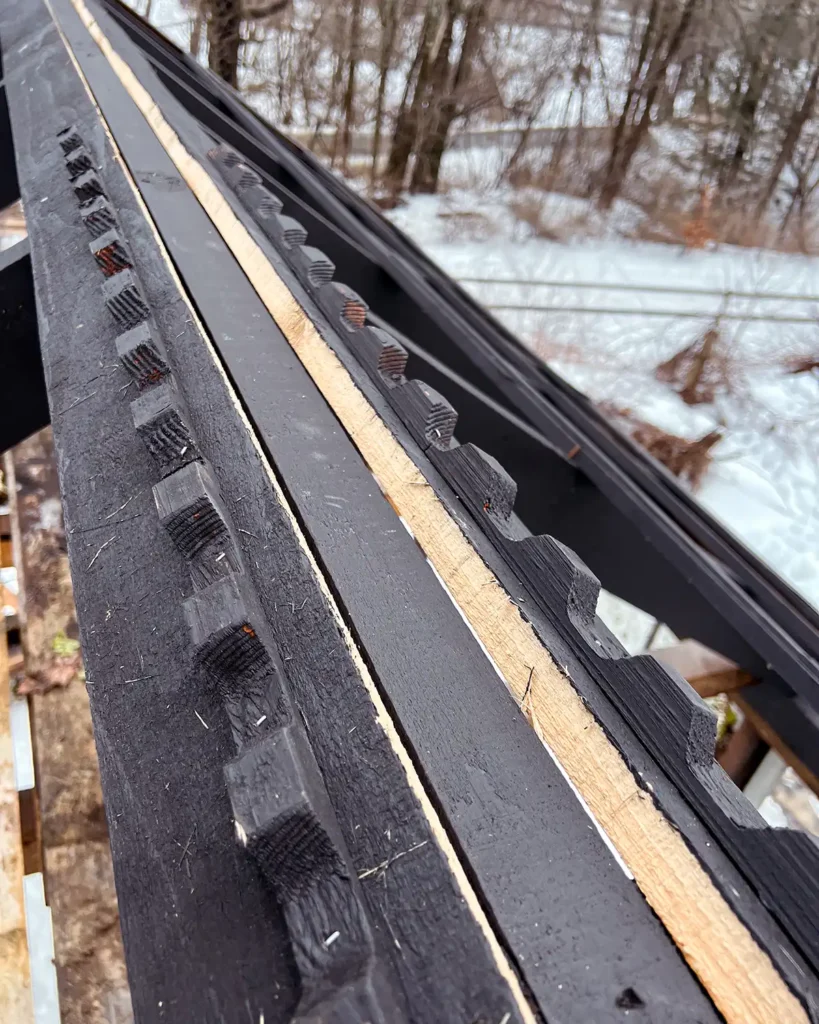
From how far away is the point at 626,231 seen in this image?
13539 millimetres

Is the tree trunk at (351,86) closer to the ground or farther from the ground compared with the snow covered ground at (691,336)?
farther from the ground

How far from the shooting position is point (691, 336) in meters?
10.0

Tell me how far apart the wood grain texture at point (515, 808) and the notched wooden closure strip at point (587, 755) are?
0.02m

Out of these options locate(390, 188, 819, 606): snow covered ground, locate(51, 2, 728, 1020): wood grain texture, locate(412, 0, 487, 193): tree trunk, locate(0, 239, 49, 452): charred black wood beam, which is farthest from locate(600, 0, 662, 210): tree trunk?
locate(51, 2, 728, 1020): wood grain texture

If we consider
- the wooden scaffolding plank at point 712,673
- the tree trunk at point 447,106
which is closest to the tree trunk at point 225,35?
the tree trunk at point 447,106

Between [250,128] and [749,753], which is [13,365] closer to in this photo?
[250,128]

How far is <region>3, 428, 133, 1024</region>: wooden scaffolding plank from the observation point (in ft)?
6.75

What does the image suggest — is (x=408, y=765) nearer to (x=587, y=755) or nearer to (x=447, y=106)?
(x=587, y=755)

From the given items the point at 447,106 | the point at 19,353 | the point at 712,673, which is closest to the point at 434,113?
the point at 447,106

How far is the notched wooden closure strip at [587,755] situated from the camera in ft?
1.86

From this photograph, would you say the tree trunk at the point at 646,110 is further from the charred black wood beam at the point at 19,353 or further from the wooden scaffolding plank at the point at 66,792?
the charred black wood beam at the point at 19,353

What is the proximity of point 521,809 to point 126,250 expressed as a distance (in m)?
1.29

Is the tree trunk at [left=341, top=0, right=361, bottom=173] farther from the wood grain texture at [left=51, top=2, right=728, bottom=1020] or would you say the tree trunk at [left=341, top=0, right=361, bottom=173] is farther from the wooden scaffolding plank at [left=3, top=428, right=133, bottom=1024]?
the wood grain texture at [left=51, top=2, right=728, bottom=1020]

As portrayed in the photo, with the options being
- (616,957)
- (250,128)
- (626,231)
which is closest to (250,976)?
(616,957)
